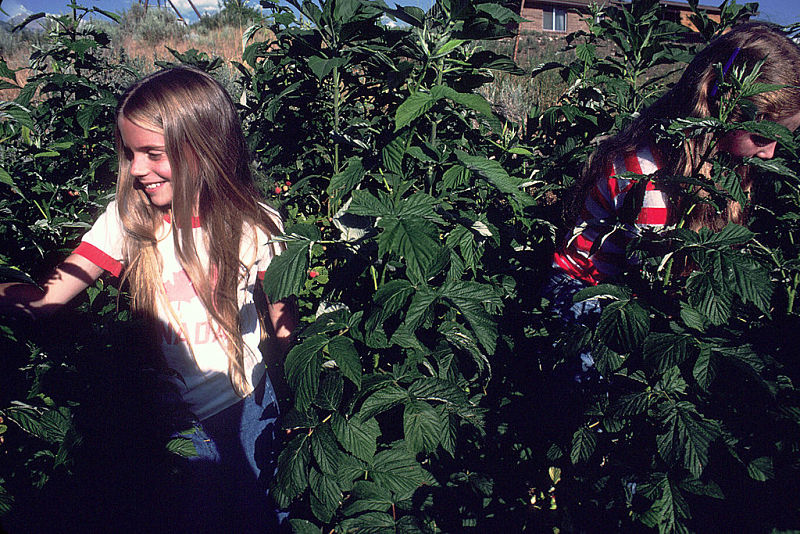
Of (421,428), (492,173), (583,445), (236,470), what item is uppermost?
(492,173)

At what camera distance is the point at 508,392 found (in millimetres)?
1998

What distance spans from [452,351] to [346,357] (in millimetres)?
396

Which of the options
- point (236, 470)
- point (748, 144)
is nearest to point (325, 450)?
point (236, 470)

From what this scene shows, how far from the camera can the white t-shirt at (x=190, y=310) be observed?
160 cm

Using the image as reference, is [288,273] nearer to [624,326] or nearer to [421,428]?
[421,428]

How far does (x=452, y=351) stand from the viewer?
55.0 inches

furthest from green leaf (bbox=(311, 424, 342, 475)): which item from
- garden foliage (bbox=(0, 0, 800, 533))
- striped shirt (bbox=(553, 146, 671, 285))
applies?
striped shirt (bbox=(553, 146, 671, 285))

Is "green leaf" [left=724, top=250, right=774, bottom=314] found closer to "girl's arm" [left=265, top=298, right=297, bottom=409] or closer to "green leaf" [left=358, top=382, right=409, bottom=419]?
"green leaf" [left=358, top=382, right=409, bottom=419]

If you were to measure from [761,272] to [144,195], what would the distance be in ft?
6.27

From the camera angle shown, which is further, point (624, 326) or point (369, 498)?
point (369, 498)

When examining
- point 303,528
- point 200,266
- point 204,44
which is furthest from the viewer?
point 204,44

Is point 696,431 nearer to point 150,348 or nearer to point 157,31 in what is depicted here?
point 150,348

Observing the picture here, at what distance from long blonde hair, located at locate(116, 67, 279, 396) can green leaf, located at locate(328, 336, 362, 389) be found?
671 mm

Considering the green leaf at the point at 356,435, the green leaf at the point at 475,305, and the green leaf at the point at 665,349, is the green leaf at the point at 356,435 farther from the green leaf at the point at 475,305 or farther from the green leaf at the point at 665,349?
the green leaf at the point at 665,349
